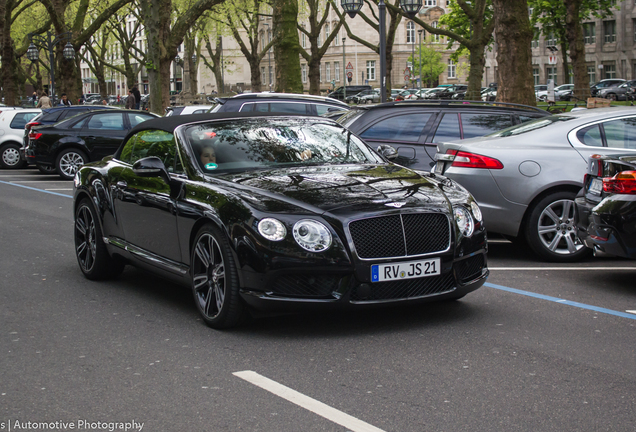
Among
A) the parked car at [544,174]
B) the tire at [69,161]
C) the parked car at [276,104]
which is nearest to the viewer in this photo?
the parked car at [544,174]

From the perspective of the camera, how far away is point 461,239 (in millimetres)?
5844

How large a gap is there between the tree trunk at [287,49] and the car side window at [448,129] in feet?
54.4

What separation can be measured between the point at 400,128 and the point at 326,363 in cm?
572

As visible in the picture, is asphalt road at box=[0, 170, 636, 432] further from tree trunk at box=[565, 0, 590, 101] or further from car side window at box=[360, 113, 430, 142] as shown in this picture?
tree trunk at box=[565, 0, 590, 101]

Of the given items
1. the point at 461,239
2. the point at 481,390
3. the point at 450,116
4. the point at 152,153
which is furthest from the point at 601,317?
the point at 450,116

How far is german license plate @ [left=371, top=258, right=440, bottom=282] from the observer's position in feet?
17.9

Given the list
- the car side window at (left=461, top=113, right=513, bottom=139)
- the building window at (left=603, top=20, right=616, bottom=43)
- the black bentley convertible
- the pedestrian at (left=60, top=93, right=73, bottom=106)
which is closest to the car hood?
the black bentley convertible

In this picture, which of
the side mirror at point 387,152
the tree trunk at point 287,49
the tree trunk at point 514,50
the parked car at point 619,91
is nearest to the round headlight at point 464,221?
the side mirror at point 387,152

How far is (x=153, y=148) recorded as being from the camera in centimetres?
718

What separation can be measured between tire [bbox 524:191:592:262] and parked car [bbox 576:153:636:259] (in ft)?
3.66

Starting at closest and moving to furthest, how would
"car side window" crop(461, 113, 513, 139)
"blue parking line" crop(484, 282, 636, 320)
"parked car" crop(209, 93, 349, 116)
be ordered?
"blue parking line" crop(484, 282, 636, 320), "car side window" crop(461, 113, 513, 139), "parked car" crop(209, 93, 349, 116)

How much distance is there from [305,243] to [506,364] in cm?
143

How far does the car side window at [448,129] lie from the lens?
32.9 ft

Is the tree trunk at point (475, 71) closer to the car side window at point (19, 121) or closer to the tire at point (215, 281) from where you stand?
the car side window at point (19, 121)
